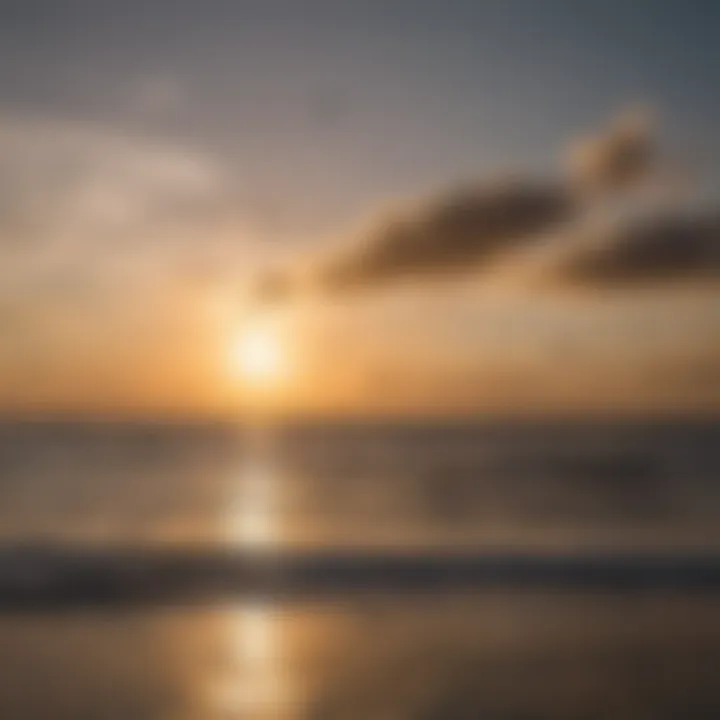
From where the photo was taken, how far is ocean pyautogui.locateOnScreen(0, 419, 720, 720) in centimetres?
345

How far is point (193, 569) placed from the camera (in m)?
5.95

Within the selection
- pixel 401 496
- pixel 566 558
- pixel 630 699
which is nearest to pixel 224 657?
pixel 630 699

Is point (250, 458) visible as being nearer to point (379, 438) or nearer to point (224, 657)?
point (379, 438)

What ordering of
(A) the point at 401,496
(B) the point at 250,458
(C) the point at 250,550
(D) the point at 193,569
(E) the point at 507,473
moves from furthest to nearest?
(B) the point at 250,458
(E) the point at 507,473
(A) the point at 401,496
(C) the point at 250,550
(D) the point at 193,569

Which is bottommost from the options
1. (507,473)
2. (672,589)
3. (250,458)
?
(672,589)

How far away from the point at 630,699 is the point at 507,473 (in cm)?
1083

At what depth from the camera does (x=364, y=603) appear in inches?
194

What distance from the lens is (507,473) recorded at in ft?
46.5

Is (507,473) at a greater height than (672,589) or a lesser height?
greater

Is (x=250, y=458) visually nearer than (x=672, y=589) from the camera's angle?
No

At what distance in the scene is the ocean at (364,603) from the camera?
11.3 feet

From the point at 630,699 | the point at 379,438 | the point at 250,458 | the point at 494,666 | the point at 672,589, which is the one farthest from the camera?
the point at 379,438

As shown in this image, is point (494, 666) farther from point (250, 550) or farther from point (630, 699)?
point (250, 550)

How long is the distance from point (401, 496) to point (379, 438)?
1182 cm
